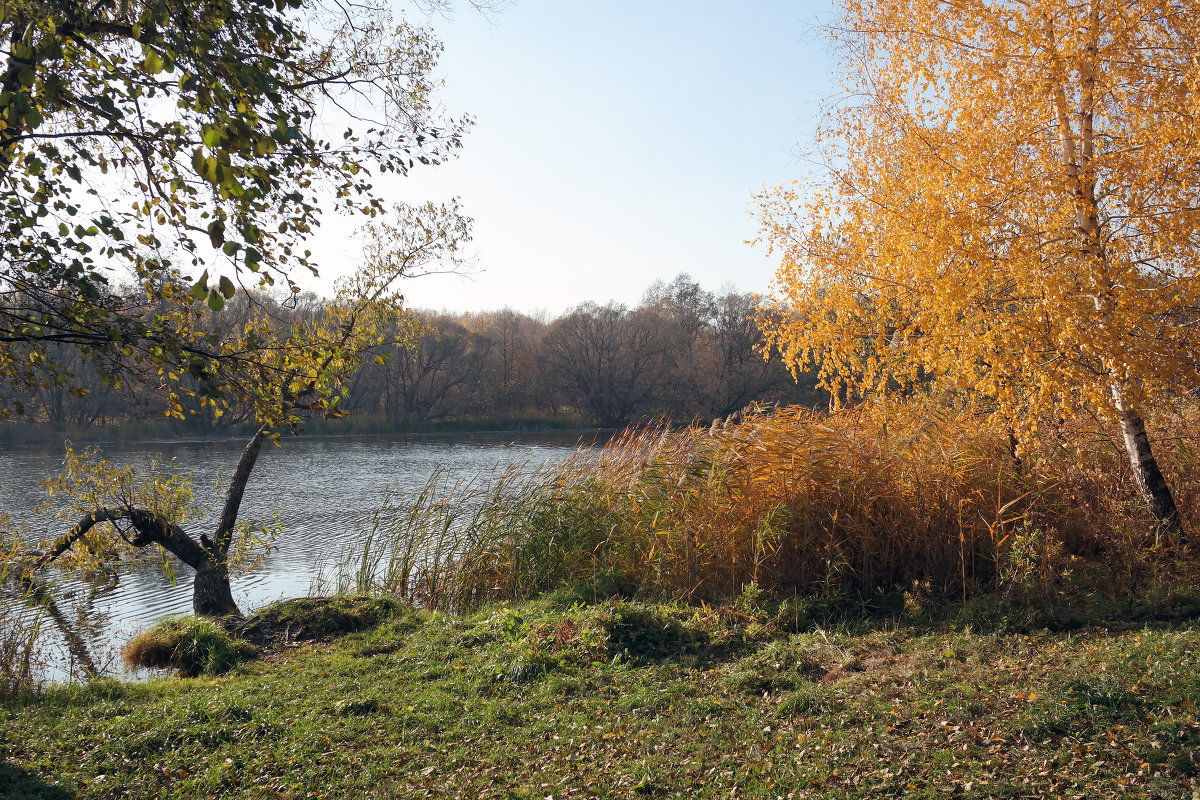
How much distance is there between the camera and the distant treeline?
48.3m

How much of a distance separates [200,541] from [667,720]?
23.2 ft

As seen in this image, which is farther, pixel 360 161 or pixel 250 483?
pixel 250 483

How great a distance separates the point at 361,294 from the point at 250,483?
50.6 feet

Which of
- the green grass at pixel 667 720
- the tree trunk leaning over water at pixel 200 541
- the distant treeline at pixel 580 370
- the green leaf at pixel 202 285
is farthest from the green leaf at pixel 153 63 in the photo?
the distant treeline at pixel 580 370

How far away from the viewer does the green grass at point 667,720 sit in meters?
3.67

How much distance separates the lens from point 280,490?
22.1 metres

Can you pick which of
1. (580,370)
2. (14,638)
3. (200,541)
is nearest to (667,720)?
(14,638)

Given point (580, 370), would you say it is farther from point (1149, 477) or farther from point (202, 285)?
point (202, 285)

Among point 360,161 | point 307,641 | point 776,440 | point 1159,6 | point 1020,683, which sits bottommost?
point 307,641

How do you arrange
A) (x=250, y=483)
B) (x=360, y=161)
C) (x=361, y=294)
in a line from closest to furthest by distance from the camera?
(x=360, y=161) < (x=361, y=294) < (x=250, y=483)

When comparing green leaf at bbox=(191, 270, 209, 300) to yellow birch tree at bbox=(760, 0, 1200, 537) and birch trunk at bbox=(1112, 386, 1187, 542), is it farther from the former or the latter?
birch trunk at bbox=(1112, 386, 1187, 542)

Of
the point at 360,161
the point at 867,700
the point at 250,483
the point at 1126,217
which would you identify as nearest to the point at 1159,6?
the point at 1126,217

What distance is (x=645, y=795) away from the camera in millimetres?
3787

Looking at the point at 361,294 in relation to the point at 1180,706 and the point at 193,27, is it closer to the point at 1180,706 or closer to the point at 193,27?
the point at 193,27
